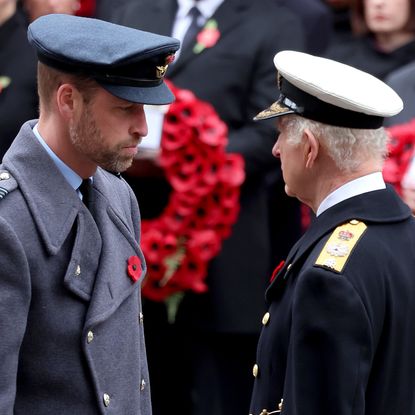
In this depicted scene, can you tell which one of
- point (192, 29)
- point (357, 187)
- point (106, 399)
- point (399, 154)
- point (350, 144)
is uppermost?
point (350, 144)

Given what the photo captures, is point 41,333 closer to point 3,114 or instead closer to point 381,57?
point 3,114

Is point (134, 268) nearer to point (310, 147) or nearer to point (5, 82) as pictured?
point (310, 147)

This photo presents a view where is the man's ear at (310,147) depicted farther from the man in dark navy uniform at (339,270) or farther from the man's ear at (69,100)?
the man's ear at (69,100)

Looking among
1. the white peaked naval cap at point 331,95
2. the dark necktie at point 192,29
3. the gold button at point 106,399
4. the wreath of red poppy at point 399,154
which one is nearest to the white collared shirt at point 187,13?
the dark necktie at point 192,29

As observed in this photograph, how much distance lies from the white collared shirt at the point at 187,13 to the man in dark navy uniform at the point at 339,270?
2276mm

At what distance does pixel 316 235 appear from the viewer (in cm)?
368

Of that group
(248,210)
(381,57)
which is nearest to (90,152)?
(248,210)

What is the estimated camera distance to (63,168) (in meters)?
3.62

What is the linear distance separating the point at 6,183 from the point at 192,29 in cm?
272

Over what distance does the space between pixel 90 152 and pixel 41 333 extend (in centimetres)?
51

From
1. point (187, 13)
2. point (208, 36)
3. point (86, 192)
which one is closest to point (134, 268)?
point (86, 192)

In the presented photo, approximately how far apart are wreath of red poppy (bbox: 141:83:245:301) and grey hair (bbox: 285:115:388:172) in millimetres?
1798

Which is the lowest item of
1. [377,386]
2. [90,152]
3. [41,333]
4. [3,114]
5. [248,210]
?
[248,210]

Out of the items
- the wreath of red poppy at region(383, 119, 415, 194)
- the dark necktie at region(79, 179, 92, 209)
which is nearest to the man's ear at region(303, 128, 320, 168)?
the dark necktie at region(79, 179, 92, 209)
